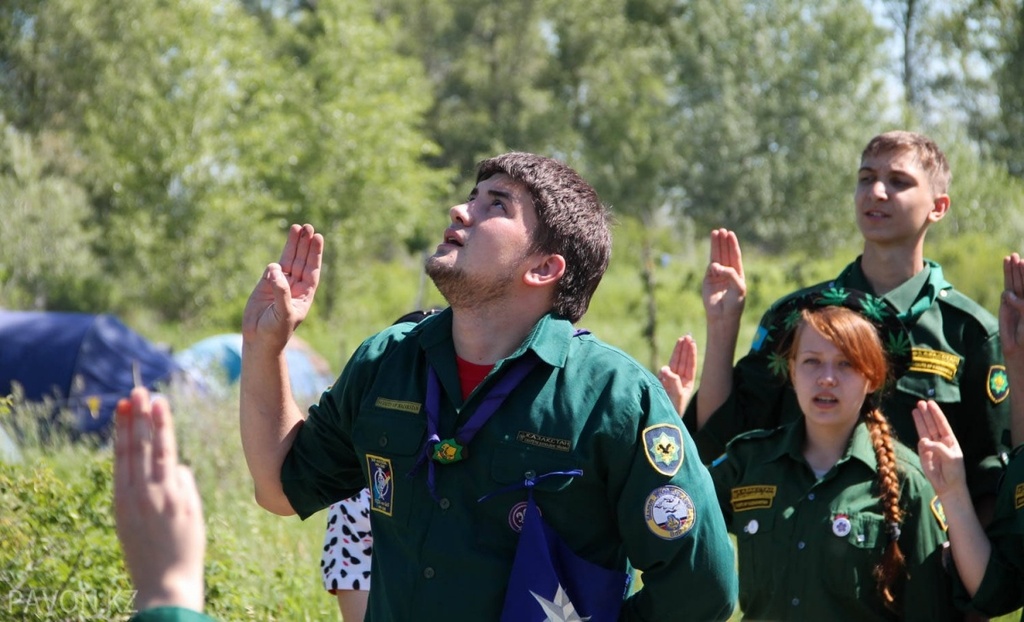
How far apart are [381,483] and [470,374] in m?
0.35

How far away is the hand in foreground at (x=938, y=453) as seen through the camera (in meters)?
3.76

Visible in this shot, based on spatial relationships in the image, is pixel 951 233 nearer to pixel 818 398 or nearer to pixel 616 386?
pixel 818 398

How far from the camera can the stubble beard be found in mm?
3154

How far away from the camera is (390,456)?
3.13 metres

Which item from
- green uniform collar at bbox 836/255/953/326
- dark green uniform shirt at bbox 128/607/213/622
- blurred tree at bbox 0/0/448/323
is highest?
blurred tree at bbox 0/0/448/323

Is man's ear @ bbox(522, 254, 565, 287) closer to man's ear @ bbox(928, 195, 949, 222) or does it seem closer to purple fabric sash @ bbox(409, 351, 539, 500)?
purple fabric sash @ bbox(409, 351, 539, 500)

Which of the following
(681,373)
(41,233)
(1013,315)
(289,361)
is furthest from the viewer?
(41,233)

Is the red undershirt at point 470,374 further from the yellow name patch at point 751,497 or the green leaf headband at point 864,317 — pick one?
the green leaf headband at point 864,317

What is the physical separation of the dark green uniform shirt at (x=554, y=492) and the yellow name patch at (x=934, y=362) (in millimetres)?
1811

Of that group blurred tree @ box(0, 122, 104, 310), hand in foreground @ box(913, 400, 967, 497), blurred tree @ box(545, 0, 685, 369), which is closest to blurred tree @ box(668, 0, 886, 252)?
blurred tree @ box(545, 0, 685, 369)

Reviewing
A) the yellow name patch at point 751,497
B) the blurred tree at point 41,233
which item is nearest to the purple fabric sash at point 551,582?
the yellow name patch at point 751,497

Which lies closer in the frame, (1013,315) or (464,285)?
(464,285)

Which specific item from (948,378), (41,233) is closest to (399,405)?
(948,378)

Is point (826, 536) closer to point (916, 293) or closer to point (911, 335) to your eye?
point (911, 335)
